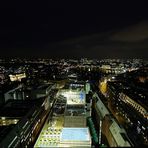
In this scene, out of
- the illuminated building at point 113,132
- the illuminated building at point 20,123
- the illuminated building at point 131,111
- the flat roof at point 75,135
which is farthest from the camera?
the illuminated building at point 131,111

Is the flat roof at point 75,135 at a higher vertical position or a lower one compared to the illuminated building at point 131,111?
higher

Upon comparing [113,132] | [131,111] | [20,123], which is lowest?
[131,111]

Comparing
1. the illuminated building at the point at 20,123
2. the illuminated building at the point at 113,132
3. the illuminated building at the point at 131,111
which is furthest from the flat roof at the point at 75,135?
the illuminated building at the point at 20,123

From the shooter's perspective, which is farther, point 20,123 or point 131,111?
point 131,111

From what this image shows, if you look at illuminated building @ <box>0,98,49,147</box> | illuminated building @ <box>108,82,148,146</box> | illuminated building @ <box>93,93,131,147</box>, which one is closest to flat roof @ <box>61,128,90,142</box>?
illuminated building @ <box>93,93,131,147</box>

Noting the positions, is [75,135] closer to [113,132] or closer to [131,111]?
[113,132]

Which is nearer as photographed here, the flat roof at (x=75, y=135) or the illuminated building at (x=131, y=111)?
the flat roof at (x=75, y=135)

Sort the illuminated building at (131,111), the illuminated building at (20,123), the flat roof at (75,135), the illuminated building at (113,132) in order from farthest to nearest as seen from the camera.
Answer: the illuminated building at (131,111) → the illuminated building at (20,123) → the flat roof at (75,135) → the illuminated building at (113,132)

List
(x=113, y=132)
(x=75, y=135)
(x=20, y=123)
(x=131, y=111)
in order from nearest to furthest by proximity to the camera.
A: (x=75, y=135) → (x=113, y=132) → (x=20, y=123) → (x=131, y=111)

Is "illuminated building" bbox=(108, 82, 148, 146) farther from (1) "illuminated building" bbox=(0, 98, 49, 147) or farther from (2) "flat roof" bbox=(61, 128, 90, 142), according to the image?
(1) "illuminated building" bbox=(0, 98, 49, 147)

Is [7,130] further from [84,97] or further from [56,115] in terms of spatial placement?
[84,97]

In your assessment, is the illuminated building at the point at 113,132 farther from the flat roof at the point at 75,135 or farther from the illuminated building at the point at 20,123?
the illuminated building at the point at 20,123

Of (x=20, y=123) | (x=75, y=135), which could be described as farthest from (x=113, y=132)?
(x=20, y=123)
